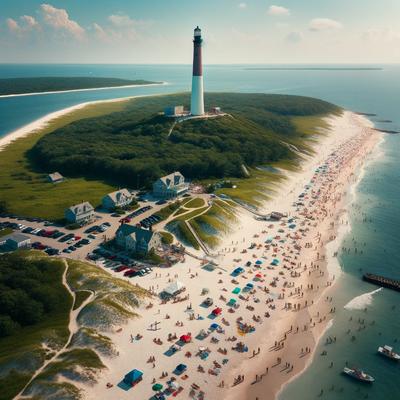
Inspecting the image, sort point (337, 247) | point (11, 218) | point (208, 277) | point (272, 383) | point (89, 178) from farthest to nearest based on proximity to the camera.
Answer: point (89, 178), point (11, 218), point (337, 247), point (208, 277), point (272, 383)

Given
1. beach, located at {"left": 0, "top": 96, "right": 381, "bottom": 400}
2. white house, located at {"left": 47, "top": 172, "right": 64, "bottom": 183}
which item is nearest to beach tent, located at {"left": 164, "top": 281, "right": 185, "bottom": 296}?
beach, located at {"left": 0, "top": 96, "right": 381, "bottom": 400}

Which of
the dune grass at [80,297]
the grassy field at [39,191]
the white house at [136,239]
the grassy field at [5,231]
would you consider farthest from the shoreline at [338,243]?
the grassy field at [5,231]

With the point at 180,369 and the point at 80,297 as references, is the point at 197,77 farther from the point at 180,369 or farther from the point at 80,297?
the point at 180,369

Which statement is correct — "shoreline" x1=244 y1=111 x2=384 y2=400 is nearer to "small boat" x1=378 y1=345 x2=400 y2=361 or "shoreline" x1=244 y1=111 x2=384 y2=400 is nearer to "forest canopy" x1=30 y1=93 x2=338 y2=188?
"small boat" x1=378 y1=345 x2=400 y2=361

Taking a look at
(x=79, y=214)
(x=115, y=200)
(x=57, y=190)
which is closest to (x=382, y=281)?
(x=115, y=200)

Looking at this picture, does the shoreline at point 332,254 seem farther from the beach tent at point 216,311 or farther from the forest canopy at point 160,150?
the forest canopy at point 160,150

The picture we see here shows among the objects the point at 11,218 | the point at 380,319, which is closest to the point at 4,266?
the point at 11,218

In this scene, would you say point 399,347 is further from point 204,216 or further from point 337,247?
point 204,216
